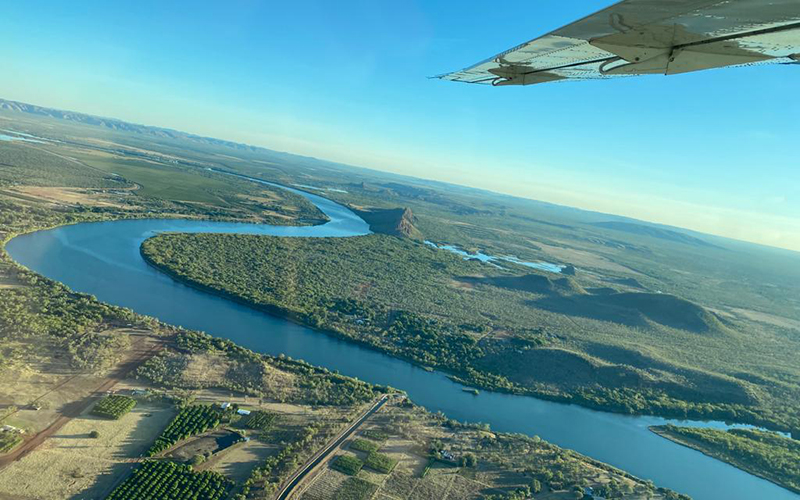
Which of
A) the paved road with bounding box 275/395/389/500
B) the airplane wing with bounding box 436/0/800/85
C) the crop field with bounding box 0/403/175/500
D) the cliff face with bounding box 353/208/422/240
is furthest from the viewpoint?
the cliff face with bounding box 353/208/422/240

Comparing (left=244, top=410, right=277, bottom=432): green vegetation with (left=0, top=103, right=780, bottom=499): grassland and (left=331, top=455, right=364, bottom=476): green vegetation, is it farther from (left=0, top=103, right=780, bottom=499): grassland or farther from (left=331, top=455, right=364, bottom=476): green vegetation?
(left=331, top=455, right=364, bottom=476): green vegetation

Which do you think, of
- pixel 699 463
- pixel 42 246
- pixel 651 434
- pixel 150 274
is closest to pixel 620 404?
pixel 651 434

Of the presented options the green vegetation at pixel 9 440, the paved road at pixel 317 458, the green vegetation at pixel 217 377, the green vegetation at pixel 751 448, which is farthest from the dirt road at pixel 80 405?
the green vegetation at pixel 751 448

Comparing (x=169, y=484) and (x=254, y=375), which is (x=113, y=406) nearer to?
(x=169, y=484)

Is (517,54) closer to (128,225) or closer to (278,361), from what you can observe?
(278,361)

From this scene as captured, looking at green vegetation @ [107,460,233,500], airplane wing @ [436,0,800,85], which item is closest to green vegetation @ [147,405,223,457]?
green vegetation @ [107,460,233,500]
